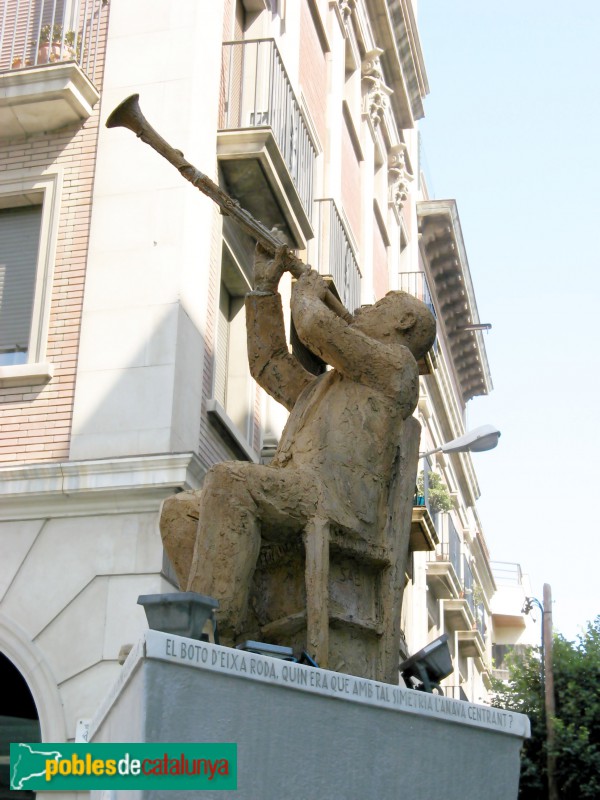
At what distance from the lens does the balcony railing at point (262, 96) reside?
14031 mm

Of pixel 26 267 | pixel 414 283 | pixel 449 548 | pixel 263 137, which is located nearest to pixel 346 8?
pixel 414 283

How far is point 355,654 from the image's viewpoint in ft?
22.1

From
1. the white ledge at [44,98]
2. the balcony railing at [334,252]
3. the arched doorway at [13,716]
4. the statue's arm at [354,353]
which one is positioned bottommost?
the arched doorway at [13,716]

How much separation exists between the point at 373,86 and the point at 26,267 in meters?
13.5

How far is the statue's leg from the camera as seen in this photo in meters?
6.38

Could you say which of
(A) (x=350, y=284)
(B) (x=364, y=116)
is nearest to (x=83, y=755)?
(A) (x=350, y=284)

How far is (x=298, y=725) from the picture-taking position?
19.0 feet

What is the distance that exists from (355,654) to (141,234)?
20.9 ft

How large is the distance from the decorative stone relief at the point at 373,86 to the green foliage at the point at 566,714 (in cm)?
972

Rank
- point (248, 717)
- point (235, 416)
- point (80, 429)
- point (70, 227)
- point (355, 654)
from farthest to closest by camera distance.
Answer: point (235, 416) → point (70, 227) → point (80, 429) → point (355, 654) → point (248, 717)

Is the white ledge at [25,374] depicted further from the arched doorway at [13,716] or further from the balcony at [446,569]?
the balcony at [446,569]

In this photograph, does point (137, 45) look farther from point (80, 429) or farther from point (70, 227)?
point (80, 429)

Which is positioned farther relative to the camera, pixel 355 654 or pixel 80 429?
pixel 80 429

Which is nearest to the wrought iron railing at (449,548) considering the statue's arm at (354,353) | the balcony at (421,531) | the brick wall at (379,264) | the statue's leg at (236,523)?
the brick wall at (379,264)
